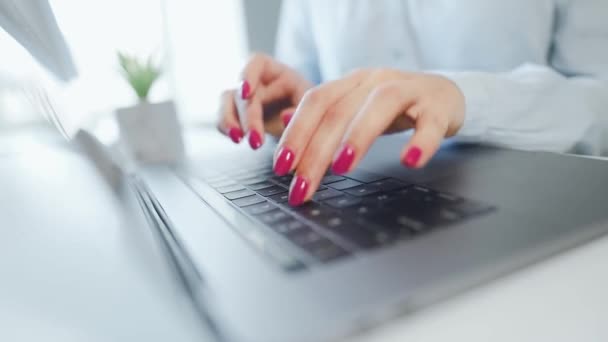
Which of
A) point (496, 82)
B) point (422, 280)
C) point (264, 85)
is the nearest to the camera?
point (422, 280)

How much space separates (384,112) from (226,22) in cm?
180

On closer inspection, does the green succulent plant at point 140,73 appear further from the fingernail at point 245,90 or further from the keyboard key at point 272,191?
the keyboard key at point 272,191

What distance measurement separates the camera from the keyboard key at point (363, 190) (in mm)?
294

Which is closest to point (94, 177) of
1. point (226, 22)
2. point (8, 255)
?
point (8, 255)

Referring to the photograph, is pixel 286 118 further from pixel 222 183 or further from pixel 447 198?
pixel 447 198

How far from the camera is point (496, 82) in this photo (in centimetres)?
47

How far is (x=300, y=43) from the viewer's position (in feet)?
3.65

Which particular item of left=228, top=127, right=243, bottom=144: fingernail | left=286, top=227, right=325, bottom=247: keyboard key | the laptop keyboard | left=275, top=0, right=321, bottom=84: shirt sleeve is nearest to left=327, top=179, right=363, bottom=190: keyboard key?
the laptop keyboard

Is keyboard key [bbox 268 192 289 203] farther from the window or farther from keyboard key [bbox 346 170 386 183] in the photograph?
the window

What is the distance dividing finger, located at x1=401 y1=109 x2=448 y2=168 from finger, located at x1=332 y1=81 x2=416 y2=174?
0.08 feet

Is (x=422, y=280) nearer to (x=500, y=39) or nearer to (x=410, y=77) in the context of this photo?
(x=410, y=77)

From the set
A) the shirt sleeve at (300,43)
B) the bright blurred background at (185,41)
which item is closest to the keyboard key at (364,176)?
the shirt sleeve at (300,43)

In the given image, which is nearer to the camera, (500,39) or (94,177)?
(94,177)

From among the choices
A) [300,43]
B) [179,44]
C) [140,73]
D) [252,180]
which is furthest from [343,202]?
[179,44]
